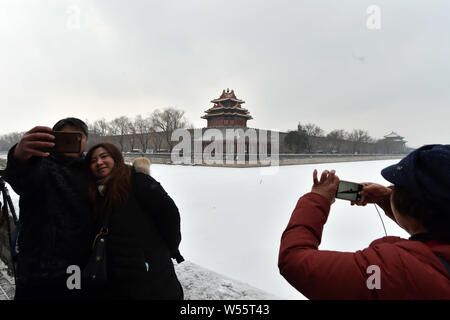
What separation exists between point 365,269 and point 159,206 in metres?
1.11

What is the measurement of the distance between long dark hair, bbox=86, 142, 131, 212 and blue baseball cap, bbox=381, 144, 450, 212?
136 centimetres

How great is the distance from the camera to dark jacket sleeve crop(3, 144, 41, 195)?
1.16 m

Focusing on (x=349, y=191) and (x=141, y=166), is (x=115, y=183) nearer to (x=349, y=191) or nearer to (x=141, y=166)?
(x=141, y=166)

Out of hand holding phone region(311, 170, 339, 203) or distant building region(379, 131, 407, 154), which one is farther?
distant building region(379, 131, 407, 154)

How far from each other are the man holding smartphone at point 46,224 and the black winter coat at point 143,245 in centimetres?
13

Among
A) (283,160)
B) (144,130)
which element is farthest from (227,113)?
(144,130)

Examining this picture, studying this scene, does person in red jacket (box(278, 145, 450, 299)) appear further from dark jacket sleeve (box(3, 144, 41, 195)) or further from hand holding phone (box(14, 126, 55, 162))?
dark jacket sleeve (box(3, 144, 41, 195))

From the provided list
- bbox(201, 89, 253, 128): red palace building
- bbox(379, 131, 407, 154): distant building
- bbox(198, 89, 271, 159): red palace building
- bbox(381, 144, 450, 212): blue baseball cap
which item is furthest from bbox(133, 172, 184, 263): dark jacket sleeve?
bbox(379, 131, 407, 154): distant building

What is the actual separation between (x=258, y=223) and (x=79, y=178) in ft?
15.1

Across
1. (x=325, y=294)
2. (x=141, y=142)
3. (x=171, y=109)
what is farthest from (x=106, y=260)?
(x=141, y=142)

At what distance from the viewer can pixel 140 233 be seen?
138 centimetres

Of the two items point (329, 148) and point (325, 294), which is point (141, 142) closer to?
point (329, 148)

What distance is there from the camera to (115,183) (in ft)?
4.54

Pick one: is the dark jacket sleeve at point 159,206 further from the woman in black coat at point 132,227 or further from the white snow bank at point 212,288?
the white snow bank at point 212,288
